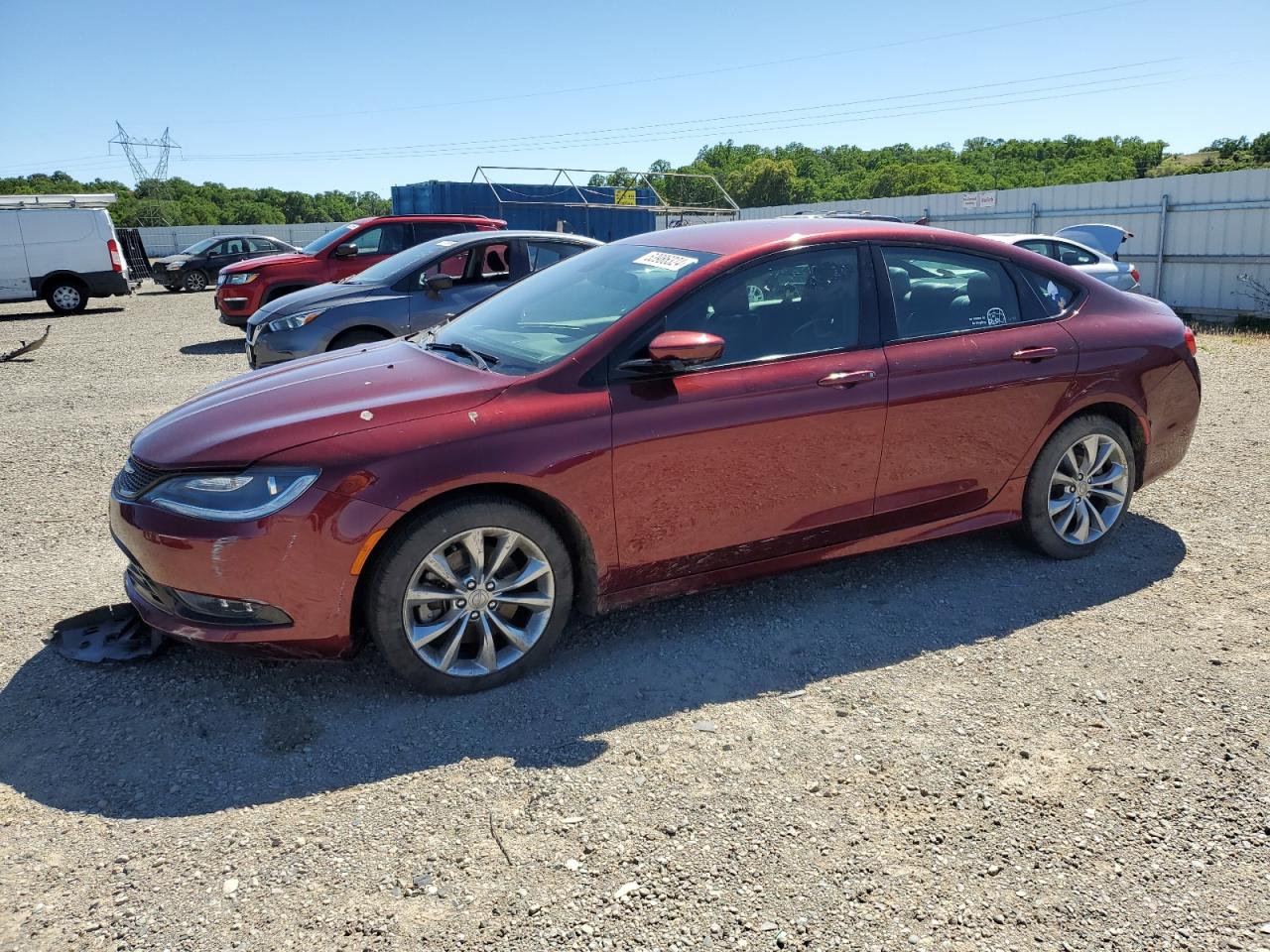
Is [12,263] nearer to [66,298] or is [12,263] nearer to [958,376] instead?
[66,298]

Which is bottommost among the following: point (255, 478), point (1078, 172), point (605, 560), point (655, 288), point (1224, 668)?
point (1224, 668)

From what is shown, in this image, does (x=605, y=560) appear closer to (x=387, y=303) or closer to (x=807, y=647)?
(x=807, y=647)

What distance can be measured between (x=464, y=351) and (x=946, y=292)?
2.21 meters

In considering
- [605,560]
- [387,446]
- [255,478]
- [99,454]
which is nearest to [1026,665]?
[605,560]

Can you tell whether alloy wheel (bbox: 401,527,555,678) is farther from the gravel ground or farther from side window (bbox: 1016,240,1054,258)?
side window (bbox: 1016,240,1054,258)

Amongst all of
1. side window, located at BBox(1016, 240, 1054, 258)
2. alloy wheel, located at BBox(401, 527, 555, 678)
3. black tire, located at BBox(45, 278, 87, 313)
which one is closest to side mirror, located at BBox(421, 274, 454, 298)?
alloy wheel, located at BBox(401, 527, 555, 678)

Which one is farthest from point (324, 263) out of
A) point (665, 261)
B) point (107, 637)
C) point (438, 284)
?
point (665, 261)

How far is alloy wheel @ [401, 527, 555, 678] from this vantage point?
330cm

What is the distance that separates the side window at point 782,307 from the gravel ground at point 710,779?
3.91 ft

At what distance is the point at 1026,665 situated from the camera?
3.63 m

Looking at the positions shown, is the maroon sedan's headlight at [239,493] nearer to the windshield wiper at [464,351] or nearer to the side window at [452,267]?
the windshield wiper at [464,351]

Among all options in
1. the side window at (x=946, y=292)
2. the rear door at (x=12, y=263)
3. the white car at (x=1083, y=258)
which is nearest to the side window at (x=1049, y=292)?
the side window at (x=946, y=292)

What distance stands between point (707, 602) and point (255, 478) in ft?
6.67

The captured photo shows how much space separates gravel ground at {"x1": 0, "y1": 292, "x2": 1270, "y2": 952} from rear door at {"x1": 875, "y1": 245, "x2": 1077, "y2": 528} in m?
0.54
